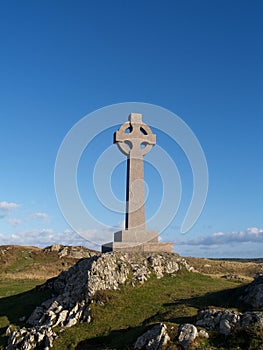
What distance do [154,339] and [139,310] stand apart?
22.6ft

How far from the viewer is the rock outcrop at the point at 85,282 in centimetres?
2458

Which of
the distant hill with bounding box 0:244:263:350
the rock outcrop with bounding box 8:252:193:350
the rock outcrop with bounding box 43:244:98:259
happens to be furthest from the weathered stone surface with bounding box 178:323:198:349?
the rock outcrop with bounding box 43:244:98:259

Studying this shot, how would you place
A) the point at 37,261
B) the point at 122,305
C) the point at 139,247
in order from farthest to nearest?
1. the point at 37,261
2. the point at 139,247
3. the point at 122,305

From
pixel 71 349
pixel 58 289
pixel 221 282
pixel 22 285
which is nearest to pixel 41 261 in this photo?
pixel 22 285

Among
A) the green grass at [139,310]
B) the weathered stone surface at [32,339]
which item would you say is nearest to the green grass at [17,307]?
the weathered stone surface at [32,339]

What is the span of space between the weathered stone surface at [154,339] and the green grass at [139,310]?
75 cm

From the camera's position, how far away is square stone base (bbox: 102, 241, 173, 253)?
113 ft

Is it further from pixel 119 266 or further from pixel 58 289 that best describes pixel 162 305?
pixel 58 289

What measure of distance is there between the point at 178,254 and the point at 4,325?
17.3m

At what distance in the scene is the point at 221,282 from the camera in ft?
114

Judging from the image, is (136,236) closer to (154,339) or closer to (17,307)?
(17,307)

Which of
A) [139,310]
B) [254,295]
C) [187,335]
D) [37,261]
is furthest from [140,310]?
[37,261]

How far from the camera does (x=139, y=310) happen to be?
25.6 meters

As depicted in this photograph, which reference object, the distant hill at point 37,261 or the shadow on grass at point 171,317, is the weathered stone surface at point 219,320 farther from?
the distant hill at point 37,261
